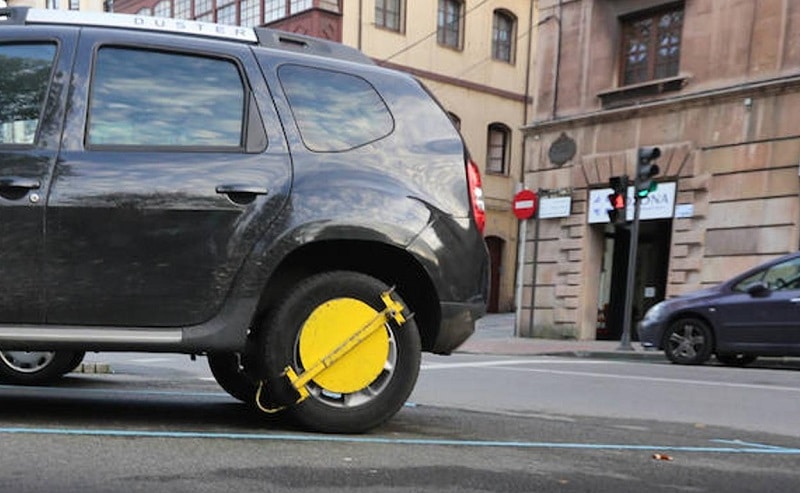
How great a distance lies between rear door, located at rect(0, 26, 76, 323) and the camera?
3729 millimetres

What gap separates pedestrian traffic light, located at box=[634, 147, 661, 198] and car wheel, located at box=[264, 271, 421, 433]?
1092cm

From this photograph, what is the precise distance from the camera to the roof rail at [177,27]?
404 cm

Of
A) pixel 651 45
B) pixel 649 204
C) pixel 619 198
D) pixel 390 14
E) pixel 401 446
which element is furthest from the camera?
pixel 390 14

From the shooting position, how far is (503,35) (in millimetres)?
27609

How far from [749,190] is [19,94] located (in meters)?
14.1

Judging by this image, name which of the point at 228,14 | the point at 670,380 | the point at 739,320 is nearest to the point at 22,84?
the point at 670,380

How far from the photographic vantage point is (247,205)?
3.91 metres

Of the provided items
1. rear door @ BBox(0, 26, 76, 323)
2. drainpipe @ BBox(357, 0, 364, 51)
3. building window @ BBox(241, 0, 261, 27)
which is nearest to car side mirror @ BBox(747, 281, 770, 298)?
rear door @ BBox(0, 26, 76, 323)

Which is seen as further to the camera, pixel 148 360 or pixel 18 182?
pixel 148 360

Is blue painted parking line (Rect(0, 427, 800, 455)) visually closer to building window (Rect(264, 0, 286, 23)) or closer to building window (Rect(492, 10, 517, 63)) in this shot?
building window (Rect(264, 0, 286, 23))

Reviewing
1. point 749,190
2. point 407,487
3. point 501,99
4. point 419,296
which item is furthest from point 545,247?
point 407,487

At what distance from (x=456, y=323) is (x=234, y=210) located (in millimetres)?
1310

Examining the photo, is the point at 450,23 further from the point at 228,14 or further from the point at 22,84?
the point at 22,84

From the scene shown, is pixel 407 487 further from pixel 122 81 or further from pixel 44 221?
pixel 122 81
